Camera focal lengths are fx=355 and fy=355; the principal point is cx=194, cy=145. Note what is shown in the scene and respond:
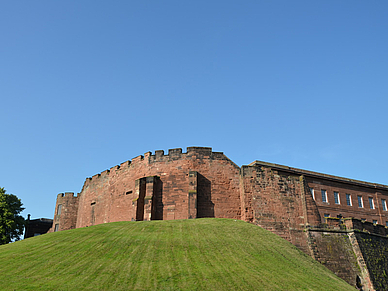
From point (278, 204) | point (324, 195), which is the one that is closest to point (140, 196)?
point (278, 204)

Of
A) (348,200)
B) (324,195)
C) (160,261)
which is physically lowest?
(160,261)

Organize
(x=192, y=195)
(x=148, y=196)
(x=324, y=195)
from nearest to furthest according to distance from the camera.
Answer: (x=192, y=195), (x=148, y=196), (x=324, y=195)

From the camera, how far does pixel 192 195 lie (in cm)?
3073

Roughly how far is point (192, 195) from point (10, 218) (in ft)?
84.8

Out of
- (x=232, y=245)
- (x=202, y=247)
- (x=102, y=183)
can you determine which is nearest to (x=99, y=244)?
(x=202, y=247)

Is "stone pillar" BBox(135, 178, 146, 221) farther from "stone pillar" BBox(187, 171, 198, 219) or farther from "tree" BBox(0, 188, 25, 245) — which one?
"tree" BBox(0, 188, 25, 245)

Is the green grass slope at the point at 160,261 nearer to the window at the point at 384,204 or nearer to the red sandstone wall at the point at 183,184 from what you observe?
the red sandstone wall at the point at 183,184

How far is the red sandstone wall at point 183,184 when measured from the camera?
31453 millimetres

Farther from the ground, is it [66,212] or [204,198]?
[66,212]

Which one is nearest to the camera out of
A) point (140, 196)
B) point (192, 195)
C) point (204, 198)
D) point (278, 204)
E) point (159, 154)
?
point (192, 195)

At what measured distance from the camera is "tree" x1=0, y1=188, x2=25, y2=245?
42.1 meters

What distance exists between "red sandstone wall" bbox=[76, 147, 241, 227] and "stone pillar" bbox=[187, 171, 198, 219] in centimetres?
38

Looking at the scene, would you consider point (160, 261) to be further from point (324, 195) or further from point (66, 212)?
point (66, 212)

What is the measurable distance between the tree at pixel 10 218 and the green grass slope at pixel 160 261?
22251 millimetres
